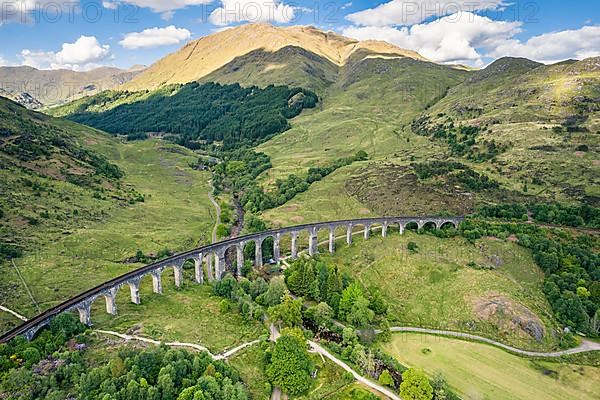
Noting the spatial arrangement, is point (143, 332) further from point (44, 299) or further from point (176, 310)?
point (44, 299)

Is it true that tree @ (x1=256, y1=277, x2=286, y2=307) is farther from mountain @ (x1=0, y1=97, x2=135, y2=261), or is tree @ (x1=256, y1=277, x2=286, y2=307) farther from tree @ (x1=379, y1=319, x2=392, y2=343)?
mountain @ (x1=0, y1=97, x2=135, y2=261)

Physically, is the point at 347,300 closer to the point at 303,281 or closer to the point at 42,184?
the point at 303,281

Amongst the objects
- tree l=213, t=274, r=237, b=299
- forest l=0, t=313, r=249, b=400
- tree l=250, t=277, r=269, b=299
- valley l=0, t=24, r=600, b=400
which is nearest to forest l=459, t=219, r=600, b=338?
valley l=0, t=24, r=600, b=400

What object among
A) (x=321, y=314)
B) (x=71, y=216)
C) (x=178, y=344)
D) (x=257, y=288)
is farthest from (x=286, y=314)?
(x=71, y=216)

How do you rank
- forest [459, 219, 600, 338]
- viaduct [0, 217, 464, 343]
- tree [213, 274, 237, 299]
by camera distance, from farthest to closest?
forest [459, 219, 600, 338], tree [213, 274, 237, 299], viaduct [0, 217, 464, 343]

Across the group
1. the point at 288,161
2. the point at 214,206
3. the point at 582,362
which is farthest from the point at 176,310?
the point at 288,161

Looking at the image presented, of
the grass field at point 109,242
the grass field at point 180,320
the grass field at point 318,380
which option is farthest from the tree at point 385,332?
the grass field at point 109,242
